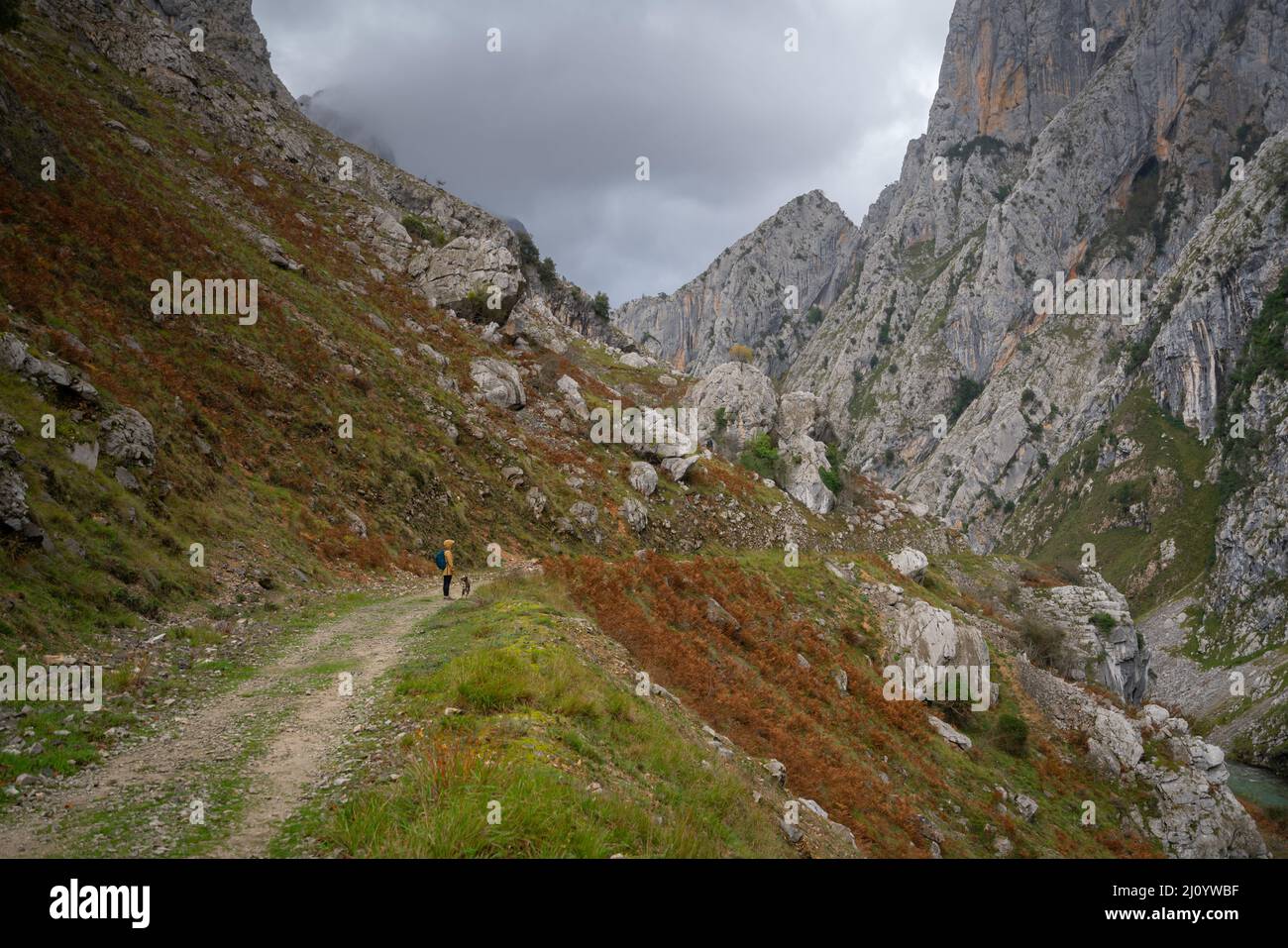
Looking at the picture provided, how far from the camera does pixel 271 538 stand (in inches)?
767

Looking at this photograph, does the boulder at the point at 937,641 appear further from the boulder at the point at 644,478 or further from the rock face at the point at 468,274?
the rock face at the point at 468,274

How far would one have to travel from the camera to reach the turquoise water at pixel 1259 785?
63709 mm

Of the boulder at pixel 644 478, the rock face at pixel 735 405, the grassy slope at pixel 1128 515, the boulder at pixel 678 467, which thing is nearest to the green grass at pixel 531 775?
the boulder at pixel 644 478

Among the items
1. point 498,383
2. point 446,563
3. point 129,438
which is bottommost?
point 446,563

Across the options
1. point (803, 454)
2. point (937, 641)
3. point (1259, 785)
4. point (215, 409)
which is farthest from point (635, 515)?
point (1259, 785)

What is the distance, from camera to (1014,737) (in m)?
26.8

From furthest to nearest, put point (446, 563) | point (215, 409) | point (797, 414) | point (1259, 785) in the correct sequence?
point (1259, 785), point (797, 414), point (215, 409), point (446, 563)

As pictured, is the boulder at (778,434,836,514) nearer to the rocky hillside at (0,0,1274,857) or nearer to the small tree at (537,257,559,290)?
the rocky hillside at (0,0,1274,857)

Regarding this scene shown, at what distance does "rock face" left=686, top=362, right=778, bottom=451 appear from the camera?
188 ft

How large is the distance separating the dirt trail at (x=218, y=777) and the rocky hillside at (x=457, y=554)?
18cm

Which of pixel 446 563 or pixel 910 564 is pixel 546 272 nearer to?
pixel 910 564

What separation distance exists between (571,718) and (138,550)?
1153cm

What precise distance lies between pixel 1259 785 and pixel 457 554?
3663 inches
